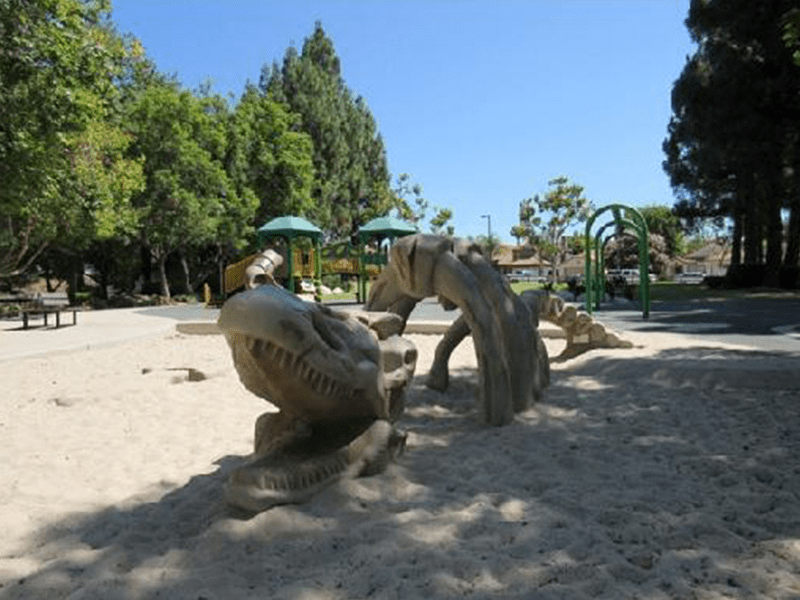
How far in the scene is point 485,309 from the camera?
17.3ft

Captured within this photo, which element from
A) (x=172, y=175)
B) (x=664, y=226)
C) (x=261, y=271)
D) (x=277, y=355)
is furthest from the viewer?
(x=664, y=226)

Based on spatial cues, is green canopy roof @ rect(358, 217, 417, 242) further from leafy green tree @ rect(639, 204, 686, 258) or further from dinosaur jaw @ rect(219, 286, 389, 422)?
leafy green tree @ rect(639, 204, 686, 258)

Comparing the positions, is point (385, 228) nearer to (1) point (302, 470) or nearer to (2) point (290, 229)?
(2) point (290, 229)

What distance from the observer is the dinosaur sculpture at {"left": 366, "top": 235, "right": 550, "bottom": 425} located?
523 centimetres

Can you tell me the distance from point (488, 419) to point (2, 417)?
5.00 metres

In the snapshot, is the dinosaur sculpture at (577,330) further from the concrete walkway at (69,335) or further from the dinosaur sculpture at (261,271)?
the concrete walkway at (69,335)

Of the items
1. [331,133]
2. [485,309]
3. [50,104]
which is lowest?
[485,309]

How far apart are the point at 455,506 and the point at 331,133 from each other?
44418mm

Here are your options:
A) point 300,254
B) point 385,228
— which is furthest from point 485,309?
point 300,254

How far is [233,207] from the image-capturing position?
35000 mm

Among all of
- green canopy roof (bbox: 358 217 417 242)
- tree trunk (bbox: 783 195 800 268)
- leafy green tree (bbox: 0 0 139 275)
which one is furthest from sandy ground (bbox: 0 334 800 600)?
tree trunk (bbox: 783 195 800 268)

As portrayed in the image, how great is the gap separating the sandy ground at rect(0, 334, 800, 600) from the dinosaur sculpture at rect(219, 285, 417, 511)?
0.14 meters

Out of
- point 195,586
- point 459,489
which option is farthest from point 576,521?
point 195,586

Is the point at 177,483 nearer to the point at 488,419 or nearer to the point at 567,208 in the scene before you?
the point at 488,419
